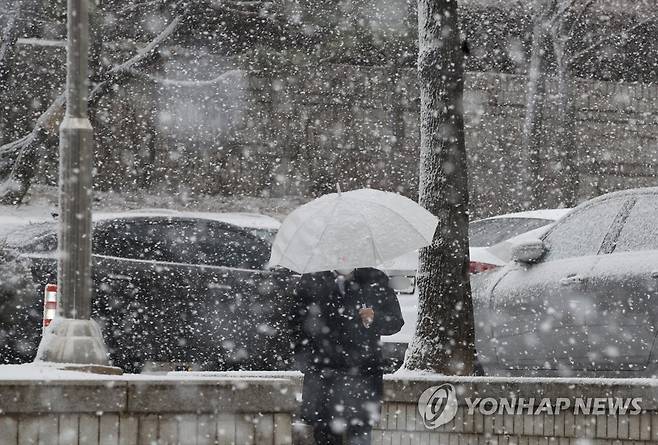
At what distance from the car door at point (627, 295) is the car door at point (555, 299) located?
107 millimetres

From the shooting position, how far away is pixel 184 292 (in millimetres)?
11039

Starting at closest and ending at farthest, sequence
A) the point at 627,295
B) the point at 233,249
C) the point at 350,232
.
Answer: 1. the point at 350,232
2. the point at 627,295
3. the point at 233,249

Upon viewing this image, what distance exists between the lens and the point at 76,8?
694cm

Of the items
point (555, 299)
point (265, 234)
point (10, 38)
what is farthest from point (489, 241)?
point (10, 38)

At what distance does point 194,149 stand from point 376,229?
51.6ft

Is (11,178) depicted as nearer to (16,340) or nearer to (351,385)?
(16,340)

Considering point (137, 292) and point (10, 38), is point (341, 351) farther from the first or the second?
point (10, 38)

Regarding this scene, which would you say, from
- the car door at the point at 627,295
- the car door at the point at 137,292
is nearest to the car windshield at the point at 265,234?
the car door at the point at 137,292

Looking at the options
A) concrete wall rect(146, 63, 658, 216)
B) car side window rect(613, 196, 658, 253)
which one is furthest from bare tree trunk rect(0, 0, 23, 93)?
car side window rect(613, 196, 658, 253)

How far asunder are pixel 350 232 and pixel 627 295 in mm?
2126

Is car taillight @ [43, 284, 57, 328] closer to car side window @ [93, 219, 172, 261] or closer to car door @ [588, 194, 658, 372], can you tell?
car side window @ [93, 219, 172, 261]

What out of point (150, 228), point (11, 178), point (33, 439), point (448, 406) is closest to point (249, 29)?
point (11, 178)

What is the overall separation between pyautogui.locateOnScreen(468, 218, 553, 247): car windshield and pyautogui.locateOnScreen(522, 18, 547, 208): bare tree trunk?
412 inches

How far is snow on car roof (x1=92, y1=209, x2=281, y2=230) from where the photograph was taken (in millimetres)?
11266
